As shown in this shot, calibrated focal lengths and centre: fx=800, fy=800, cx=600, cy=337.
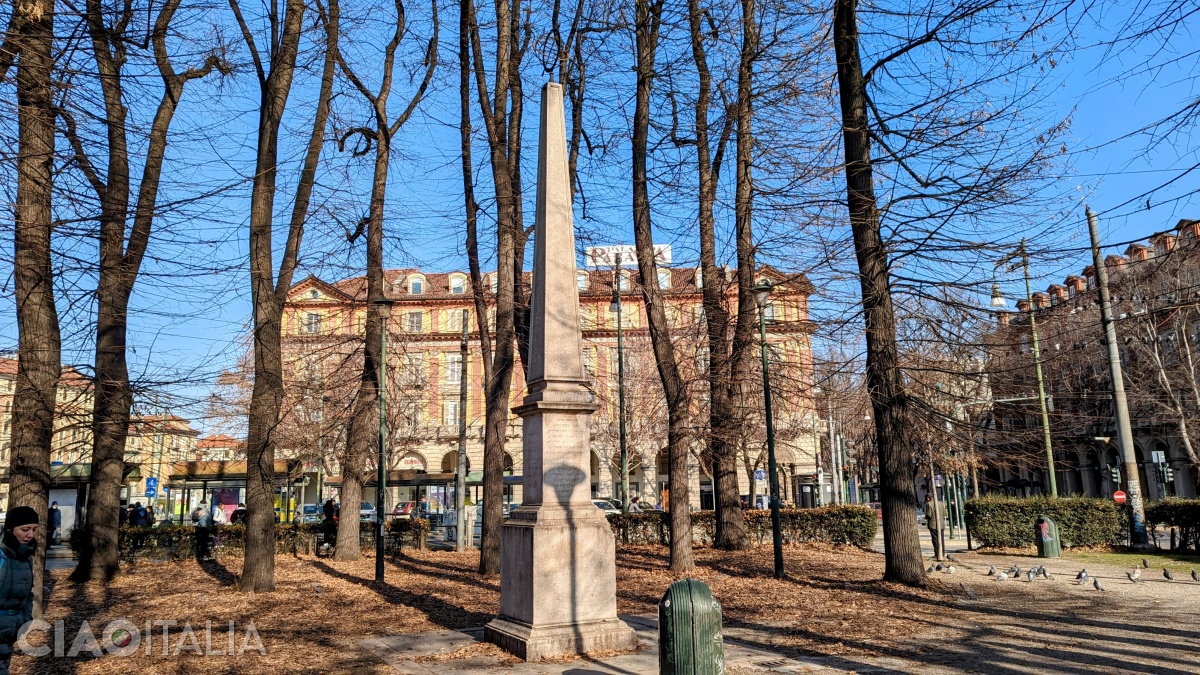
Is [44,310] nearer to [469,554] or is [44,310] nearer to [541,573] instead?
[541,573]

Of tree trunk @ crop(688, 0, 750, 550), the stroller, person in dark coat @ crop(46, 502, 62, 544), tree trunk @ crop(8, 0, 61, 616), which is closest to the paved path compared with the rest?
tree trunk @ crop(8, 0, 61, 616)

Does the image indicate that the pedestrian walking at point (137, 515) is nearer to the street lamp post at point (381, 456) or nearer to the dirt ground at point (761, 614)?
the dirt ground at point (761, 614)

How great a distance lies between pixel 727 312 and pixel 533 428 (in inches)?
369

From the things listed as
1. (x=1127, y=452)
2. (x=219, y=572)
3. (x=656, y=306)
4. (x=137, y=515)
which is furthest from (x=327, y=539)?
(x=1127, y=452)

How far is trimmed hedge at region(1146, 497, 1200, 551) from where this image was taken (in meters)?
19.3

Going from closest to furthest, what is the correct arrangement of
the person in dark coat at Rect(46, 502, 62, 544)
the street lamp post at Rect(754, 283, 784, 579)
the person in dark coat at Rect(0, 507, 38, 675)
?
the person in dark coat at Rect(0, 507, 38, 675) → the street lamp post at Rect(754, 283, 784, 579) → the person in dark coat at Rect(46, 502, 62, 544)

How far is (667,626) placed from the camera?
6.25m

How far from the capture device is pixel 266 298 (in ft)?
46.2

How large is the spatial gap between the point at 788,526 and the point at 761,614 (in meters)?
10.8

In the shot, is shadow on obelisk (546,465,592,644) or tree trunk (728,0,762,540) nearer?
shadow on obelisk (546,465,592,644)

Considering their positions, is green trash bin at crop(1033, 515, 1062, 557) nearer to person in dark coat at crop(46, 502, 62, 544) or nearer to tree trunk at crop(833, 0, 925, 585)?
tree trunk at crop(833, 0, 925, 585)

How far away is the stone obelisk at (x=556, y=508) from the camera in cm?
824

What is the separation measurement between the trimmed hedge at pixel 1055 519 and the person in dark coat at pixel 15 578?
68.5 feet

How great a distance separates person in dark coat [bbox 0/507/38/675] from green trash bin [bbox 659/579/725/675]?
14.4 ft
